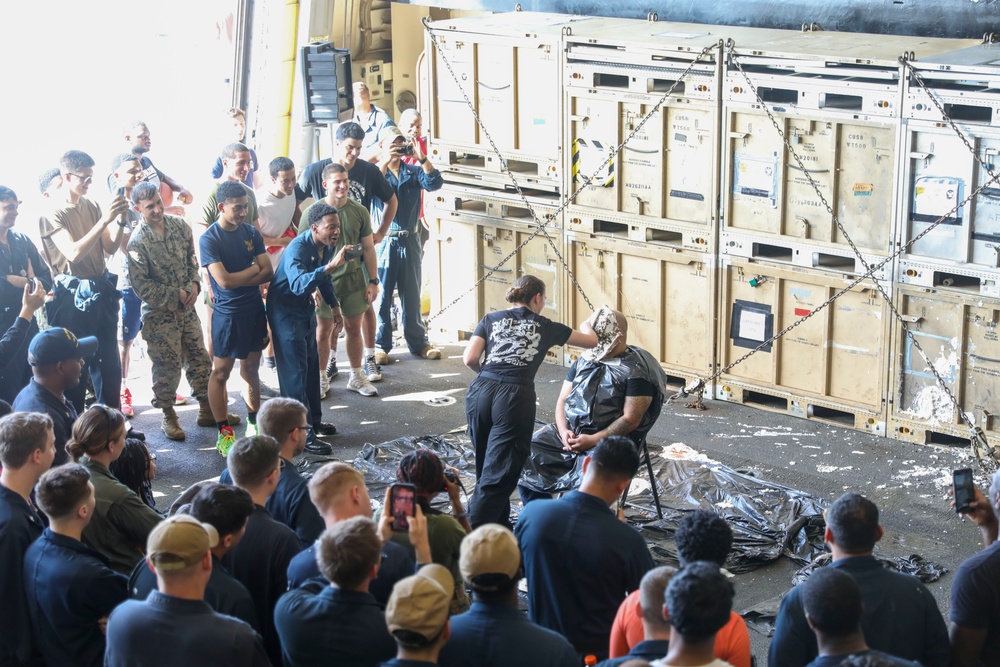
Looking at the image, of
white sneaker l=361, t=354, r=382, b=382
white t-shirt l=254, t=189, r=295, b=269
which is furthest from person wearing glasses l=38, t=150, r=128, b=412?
white sneaker l=361, t=354, r=382, b=382

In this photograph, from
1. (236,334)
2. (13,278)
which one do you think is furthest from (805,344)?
(13,278)

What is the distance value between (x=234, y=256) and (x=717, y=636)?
6.02 m

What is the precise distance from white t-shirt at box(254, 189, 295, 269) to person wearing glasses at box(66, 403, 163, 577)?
4.84 meters

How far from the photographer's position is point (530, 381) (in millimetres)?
7777

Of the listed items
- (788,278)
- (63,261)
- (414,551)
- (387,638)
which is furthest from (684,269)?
(387,638)

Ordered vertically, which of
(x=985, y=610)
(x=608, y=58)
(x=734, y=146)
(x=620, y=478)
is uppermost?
(x=608, y=58)

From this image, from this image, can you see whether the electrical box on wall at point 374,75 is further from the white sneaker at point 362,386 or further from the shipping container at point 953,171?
the shipping container at point 953,171

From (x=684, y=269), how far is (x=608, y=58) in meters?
2.01

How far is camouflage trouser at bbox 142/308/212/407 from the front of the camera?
9.79 meters

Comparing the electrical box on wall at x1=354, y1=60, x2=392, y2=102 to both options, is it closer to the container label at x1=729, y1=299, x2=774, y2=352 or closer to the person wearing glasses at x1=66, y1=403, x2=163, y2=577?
the container label at x1=729, y1=299, x2=774, y2=352

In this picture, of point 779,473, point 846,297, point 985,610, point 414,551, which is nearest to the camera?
point 985,610

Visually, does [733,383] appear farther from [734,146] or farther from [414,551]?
[414,551]

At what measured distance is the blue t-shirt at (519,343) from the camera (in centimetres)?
768

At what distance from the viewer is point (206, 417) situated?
34.2 ft
